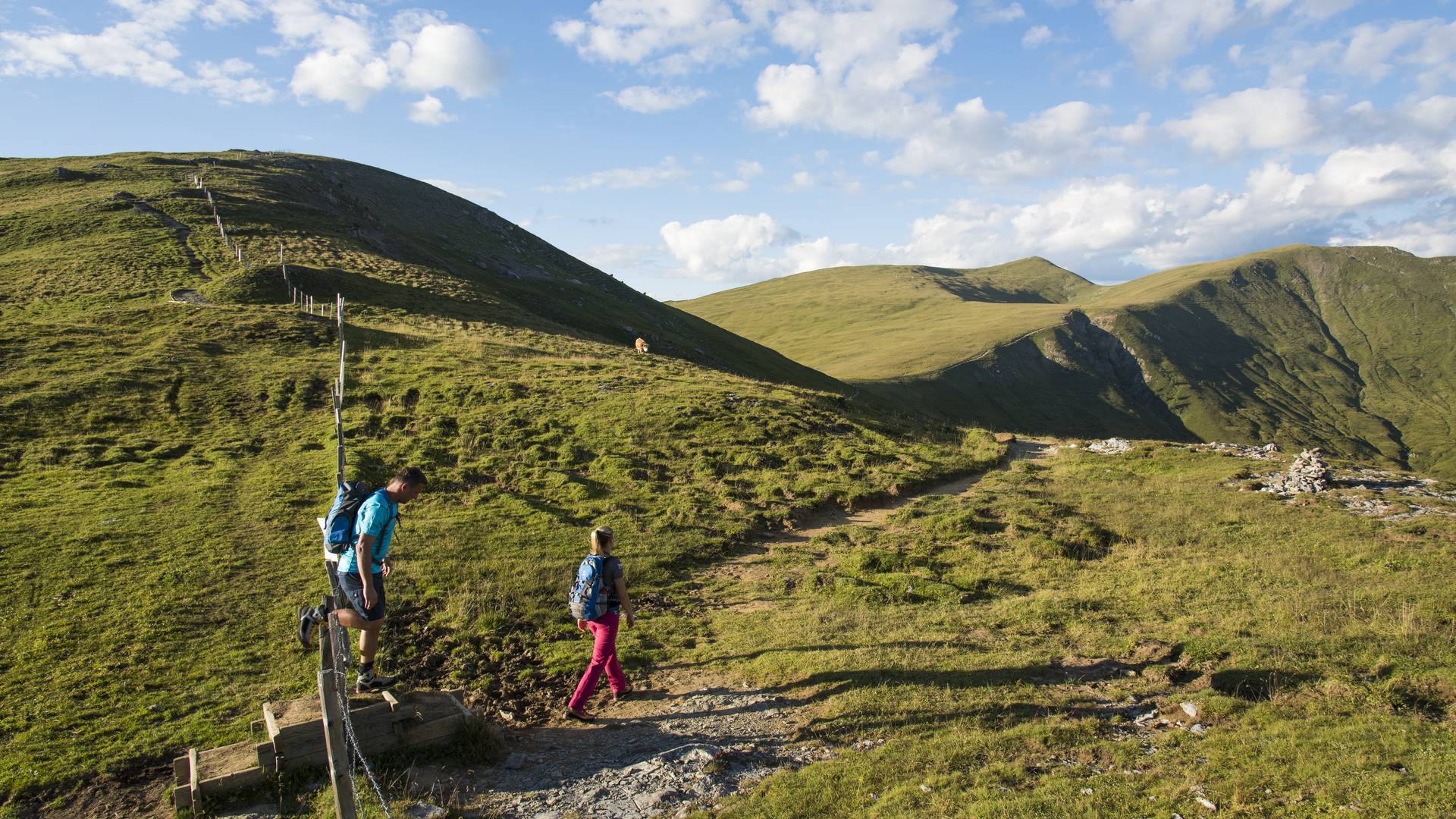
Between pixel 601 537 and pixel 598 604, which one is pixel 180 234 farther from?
pixel 598 604

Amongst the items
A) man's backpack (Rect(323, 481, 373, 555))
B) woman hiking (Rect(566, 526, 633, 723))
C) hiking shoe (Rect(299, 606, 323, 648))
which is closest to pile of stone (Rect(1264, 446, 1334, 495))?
woman hiking (Rect(566, 526, 633, 723))

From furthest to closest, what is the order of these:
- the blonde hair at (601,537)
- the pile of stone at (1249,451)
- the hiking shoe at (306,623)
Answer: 1. the pile of stone at (1249,451)
2. the blonde hair at (601,537)
3. the hiking shoe at (306,623)

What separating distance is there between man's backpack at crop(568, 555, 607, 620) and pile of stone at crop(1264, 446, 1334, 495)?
22417 mm

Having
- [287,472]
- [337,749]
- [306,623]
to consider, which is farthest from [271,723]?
[287,472]

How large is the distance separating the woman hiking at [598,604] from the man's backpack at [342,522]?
124 inches

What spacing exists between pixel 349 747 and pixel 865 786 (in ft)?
20.3

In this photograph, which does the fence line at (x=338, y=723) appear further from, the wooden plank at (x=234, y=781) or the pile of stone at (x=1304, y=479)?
the pile of stone at (x=1304, y=479)

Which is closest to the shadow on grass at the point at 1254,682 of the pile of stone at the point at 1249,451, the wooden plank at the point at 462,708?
the wooden plank at the point at 462,708

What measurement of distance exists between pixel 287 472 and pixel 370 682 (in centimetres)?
1436

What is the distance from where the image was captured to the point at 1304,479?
23750 millimetres

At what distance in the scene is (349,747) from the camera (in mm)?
8984

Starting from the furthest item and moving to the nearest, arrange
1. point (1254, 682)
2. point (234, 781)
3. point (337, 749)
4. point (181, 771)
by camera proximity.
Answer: point (1254, 682), point (181, 771), point (234, 781), point (337, 749)

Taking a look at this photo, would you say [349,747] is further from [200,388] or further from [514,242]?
[514,242]

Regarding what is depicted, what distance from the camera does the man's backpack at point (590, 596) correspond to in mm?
10914
